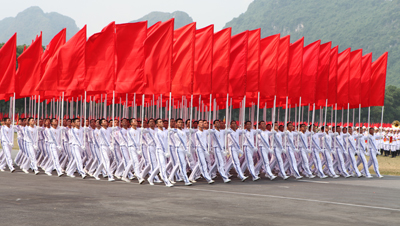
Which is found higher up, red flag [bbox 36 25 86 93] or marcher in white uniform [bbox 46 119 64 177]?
red flag [bbox 36 25 86 93]

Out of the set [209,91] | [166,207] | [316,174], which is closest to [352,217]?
[166,207]

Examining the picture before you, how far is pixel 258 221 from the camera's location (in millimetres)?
7832

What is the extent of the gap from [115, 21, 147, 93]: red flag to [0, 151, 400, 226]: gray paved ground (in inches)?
106

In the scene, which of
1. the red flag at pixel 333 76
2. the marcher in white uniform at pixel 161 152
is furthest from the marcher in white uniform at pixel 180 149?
the red flag at pixel 333 76

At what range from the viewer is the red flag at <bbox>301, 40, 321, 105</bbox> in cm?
1703

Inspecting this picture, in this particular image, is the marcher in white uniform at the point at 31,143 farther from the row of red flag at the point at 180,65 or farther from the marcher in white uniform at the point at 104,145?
the marcher in white uniform at the point at 104,145

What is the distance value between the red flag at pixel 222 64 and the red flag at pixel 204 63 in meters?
0.29

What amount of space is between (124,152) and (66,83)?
10.3ft

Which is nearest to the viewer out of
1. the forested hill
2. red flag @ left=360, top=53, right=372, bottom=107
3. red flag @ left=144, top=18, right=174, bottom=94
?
red flag @ left=144, top=18, right=174, bottom=94

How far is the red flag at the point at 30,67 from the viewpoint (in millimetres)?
17000

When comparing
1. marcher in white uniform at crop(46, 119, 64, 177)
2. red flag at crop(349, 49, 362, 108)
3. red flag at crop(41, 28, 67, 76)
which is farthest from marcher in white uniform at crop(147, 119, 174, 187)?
red flag at crop(349, 49, 362, 108)

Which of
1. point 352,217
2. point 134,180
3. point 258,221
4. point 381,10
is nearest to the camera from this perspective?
point 258,221

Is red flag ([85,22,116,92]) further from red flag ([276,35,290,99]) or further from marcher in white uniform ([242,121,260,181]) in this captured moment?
red flag ([276,35,290,99])

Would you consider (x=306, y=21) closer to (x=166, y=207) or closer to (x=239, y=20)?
(x=239, y=20)
